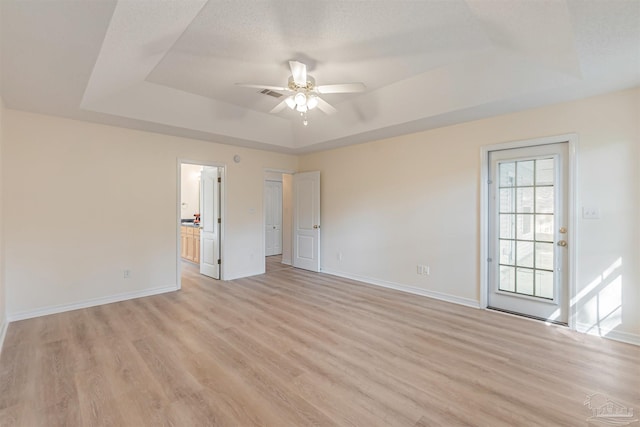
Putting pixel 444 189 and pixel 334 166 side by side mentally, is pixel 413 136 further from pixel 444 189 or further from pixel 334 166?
pixel 334 166

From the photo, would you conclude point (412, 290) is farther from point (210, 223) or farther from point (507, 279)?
point (210, 223)

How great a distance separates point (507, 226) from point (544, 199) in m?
0.51

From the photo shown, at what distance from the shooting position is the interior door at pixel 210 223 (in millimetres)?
5324

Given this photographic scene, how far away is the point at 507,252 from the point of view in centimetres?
369

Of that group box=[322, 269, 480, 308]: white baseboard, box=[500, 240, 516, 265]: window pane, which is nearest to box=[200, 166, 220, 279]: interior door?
box=[322, 269, 480, 308]: white baseboard

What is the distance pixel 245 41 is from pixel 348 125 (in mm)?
2213

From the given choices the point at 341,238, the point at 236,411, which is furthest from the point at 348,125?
the point at 236,411

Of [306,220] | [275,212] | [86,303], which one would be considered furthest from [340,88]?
[275,212]

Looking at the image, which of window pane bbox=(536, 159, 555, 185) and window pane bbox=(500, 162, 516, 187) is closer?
window pane bbox=(536, 159, 555, 185)

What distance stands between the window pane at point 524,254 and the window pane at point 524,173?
29.6 inches

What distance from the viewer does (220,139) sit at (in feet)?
15.9

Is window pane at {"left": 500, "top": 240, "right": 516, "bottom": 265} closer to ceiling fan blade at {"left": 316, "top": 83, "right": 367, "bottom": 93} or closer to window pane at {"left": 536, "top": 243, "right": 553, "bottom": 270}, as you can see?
window pane at {"left": 536, "top": 243, "right": 553, "bottom": 270}

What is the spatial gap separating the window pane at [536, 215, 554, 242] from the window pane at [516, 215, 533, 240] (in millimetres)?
69

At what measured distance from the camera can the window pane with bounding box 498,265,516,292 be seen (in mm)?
3633
